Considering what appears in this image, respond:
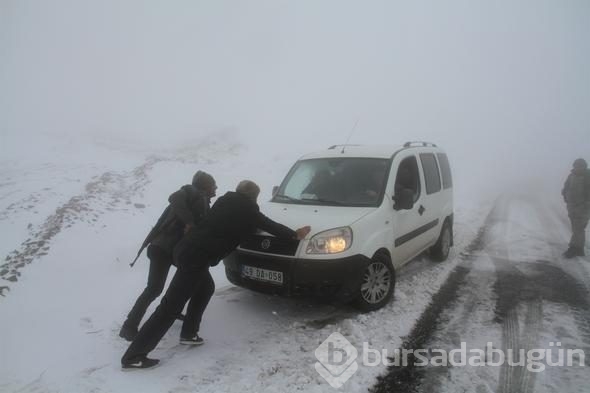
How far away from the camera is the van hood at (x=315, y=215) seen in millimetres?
4258

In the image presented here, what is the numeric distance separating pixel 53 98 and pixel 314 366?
4557 cm

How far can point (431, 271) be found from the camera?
20.9 feet

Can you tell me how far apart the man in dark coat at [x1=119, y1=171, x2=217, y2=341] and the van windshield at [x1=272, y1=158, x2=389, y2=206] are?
149cm

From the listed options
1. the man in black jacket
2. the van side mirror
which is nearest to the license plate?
the man in black jacket

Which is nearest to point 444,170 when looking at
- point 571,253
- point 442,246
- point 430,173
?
point 430,173

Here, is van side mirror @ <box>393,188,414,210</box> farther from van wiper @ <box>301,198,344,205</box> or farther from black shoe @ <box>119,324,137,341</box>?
black shoe @ <box>119,324,137,341</box>

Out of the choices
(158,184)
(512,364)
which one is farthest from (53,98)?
(512,364)

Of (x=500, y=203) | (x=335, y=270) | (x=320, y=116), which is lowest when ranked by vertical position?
(x=500, y=203)

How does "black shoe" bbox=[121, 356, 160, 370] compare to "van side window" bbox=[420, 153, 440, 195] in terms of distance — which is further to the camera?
"van side window" bbox=[420, 153, 440, 195]

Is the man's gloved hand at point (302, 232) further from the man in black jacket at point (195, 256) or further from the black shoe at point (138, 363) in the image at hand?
the black shoe at point (138, 363)

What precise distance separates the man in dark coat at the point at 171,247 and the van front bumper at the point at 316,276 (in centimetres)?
68

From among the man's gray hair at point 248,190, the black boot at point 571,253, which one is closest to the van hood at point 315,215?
the man's gray hair at point 248,190

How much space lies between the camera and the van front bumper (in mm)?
4070

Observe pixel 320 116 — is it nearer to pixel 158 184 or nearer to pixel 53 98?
pixel 53 98
